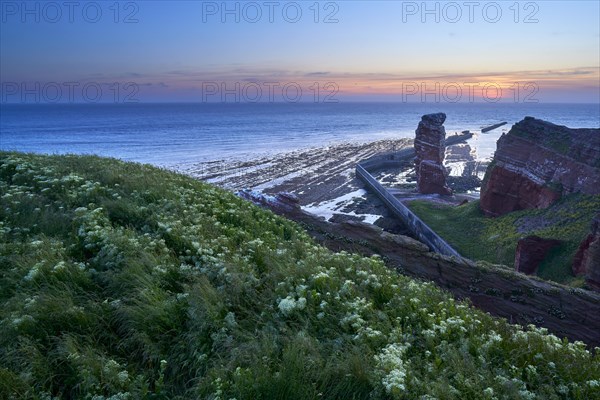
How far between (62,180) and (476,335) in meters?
11.9

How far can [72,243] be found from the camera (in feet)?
30.3

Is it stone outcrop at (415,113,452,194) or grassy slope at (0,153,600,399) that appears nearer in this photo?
grassy slope at (0,153,600,399)

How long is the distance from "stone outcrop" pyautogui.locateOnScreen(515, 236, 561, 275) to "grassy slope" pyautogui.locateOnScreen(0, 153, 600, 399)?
58.2 feet

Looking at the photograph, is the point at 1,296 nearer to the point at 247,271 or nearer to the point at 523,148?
the point at 247,271

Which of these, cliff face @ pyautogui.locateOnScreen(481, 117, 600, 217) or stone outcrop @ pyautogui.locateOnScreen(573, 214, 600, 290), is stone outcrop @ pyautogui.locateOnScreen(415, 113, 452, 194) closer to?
cliff face @ pyautogui.locateOnScreen(481, 117, 600, 217)

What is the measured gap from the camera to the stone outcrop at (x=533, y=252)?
78.3 ft

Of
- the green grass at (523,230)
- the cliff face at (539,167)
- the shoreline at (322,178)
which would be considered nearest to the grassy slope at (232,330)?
the green grass at (523,230)

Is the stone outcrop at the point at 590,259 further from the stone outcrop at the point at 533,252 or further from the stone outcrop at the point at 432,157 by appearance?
the stone outcrop at the point at 432,157

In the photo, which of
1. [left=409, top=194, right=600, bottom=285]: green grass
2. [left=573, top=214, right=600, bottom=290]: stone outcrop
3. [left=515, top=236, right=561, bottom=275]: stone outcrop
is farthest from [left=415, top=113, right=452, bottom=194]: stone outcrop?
[left=573, top=214, right=600, bottom=290]: stone outcrop

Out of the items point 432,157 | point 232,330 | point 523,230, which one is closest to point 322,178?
point 432,157

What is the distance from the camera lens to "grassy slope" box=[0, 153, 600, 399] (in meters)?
5.45

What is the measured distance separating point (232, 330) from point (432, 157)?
49.7m

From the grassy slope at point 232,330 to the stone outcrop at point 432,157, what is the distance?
149ft

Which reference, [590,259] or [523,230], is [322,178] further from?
[590,259]
